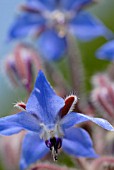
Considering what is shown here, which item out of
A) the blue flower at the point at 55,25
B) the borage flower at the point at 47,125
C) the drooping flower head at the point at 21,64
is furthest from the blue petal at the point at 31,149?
the blue flower at the point at 55,25

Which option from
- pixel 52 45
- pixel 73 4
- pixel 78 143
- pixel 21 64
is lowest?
pixel 78 143

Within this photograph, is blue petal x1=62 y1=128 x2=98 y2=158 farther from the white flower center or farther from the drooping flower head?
the drooping flower head

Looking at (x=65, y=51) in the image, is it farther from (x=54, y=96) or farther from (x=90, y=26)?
(x=54, y=96)

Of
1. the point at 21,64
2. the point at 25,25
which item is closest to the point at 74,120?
the point at 21,64

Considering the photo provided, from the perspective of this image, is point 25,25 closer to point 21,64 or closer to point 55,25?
point 55,25

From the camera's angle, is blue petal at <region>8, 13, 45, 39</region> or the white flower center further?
blue petal at <region>8, 13, 45, 39</region>

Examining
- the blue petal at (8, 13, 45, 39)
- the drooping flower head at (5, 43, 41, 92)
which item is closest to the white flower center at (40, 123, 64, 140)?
the drooping flower head at (5, 43, 41, 92)

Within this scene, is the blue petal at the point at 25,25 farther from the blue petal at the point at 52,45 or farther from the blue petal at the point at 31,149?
the blue petal at the point at 31,149

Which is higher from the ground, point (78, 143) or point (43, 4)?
point (43, 4)
